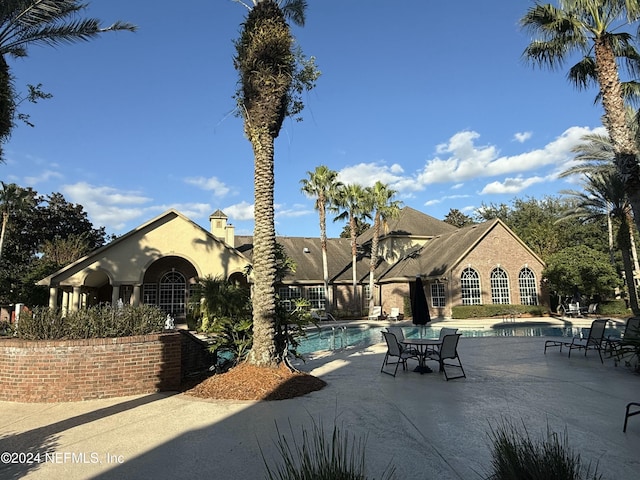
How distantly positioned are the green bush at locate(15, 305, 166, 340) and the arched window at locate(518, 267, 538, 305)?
27.8 m

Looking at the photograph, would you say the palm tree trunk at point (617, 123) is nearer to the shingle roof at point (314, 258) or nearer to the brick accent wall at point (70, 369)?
the brick accent wall at point (70, 369)

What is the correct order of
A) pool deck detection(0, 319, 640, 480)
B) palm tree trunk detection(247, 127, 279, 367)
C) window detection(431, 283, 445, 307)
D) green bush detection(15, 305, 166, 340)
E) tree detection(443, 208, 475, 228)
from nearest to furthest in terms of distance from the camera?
pool deck detection(0, 319, 640, 480) → green bush detection(15, 305, 166, 340) → palm tree trunk detection(247, 127, 279, 367) → window detection(431, 283, 445, 307) → tree detection(443, 208, 475, 228)

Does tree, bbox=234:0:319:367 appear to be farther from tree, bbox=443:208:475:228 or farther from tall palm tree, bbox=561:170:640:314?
tree, bbox=443:208:475:228

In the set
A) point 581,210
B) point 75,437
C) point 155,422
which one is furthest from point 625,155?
point 581,210

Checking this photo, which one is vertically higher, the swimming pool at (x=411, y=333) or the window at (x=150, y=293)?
the window at (x=150, y=293)

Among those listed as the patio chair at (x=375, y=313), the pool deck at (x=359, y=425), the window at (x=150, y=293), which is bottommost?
the pool deck at (x=359, y=425)

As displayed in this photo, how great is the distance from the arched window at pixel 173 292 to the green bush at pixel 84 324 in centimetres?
1726

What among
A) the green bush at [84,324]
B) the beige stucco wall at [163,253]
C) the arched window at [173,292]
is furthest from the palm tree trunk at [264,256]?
the arched window at [173,292]

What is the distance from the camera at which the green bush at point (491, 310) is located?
26531mm

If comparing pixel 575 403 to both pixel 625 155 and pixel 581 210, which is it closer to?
pixel 625 155

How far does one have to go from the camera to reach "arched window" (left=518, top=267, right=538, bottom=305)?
29.5 metres

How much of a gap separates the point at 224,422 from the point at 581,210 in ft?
121

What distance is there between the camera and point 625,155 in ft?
35.2

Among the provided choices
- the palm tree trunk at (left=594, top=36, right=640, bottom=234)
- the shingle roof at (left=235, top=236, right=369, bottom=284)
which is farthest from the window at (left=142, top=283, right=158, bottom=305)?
the palm tree trunk at (left=594, top=36, right=640, bottom=234)
